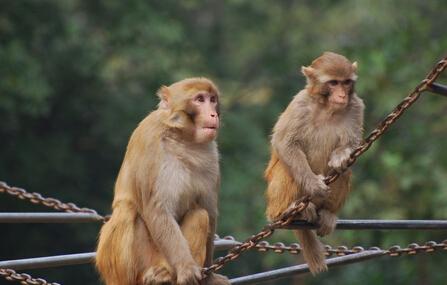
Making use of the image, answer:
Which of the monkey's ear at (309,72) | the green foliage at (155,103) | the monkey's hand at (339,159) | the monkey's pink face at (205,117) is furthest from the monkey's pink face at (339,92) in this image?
the green foliage at (155,103)

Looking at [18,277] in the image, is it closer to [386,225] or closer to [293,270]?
[293,270]

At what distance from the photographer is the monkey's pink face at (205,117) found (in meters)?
7.23

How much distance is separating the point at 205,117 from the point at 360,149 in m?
1.08

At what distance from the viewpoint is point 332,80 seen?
7.89 m

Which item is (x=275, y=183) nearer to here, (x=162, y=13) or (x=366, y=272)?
(x=366, y=272)

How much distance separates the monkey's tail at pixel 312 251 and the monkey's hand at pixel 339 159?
1.97 feet

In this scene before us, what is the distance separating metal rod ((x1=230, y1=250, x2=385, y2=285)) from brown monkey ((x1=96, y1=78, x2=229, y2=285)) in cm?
35

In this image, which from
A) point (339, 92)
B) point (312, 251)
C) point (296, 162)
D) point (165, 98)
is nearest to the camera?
point (165, 98)

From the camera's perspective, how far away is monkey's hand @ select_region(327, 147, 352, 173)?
759 centimetres

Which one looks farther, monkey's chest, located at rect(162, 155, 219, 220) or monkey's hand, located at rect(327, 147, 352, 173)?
monkey's hand, located at rect(327, 147, 352, 173)

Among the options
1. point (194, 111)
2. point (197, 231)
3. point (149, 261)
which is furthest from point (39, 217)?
point (194, 111)

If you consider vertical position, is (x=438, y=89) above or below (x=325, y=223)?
above

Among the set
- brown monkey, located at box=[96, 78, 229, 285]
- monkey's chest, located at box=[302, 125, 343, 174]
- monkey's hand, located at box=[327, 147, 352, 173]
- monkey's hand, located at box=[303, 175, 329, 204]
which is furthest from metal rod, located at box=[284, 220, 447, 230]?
brown monkey, located at box=[96, 78, 229, 285]

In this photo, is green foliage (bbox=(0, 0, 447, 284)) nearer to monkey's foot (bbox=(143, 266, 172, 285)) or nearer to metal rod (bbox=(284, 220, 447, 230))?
metal rod (bbox=(284, 220, 447, 230))
